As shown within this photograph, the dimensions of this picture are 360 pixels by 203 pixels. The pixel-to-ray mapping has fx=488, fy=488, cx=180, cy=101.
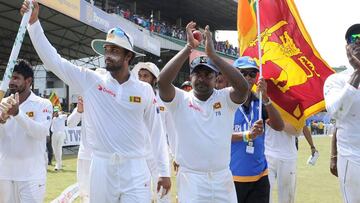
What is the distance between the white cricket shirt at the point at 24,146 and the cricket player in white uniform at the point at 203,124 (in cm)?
163

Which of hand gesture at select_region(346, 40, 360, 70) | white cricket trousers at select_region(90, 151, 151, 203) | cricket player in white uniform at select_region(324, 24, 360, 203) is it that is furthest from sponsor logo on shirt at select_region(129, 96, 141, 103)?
hand gesture at select_region(346, 40, 360, 70)

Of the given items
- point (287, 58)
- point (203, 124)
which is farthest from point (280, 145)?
point (203, 124)

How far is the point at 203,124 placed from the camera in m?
4.56

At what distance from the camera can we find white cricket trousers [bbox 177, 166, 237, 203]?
4434 mm

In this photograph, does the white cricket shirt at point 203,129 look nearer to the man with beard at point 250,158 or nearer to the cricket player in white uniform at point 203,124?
the cricket player in white uniform at point 203,124

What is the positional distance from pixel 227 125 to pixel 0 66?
2802 centimetres

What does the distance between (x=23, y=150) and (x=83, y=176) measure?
7.65 feet

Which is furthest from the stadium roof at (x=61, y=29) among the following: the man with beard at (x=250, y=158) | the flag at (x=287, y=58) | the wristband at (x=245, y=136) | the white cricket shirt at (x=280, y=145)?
the wristband at (x=245, y=136)

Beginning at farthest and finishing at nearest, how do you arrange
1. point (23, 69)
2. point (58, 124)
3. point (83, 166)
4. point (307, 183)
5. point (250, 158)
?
point (58, 124) → point (307, 183) → point (83, 166) → point (250, 158) → point (23, 69)

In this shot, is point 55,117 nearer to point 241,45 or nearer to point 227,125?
point 241,45

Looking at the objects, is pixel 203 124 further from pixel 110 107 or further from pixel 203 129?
pixel 110 107

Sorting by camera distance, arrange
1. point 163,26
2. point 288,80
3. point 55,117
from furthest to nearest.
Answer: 1. point 163,26
2. point 55,117
3. point 288,80

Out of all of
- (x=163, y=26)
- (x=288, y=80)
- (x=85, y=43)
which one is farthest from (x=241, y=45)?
(x=163, y=26)

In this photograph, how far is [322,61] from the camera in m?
6.95
